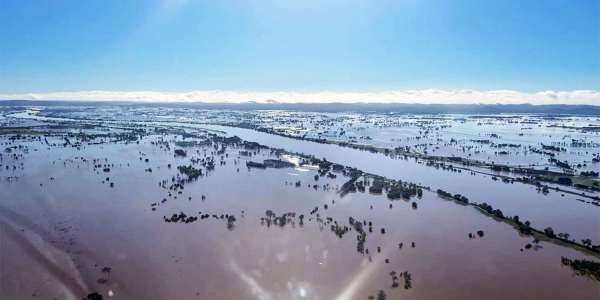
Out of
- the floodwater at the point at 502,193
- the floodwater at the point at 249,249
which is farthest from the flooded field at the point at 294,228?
the floodwater at the point at 502,193

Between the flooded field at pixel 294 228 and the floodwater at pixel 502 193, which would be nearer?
the flooded field at pixel 294 228

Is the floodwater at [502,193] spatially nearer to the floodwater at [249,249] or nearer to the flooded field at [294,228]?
the flooded field at [294,228]

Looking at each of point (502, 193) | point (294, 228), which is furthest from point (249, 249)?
point (502, 193)

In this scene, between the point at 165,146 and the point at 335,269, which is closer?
the point at 335,269

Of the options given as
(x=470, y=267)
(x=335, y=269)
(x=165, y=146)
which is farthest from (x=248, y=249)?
(x=165, y=146)

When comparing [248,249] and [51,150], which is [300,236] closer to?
[248,249]

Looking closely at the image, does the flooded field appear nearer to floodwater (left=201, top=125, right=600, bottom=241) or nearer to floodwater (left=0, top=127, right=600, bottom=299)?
floodwater (left=0, top=127, right=600, bottom=299)
